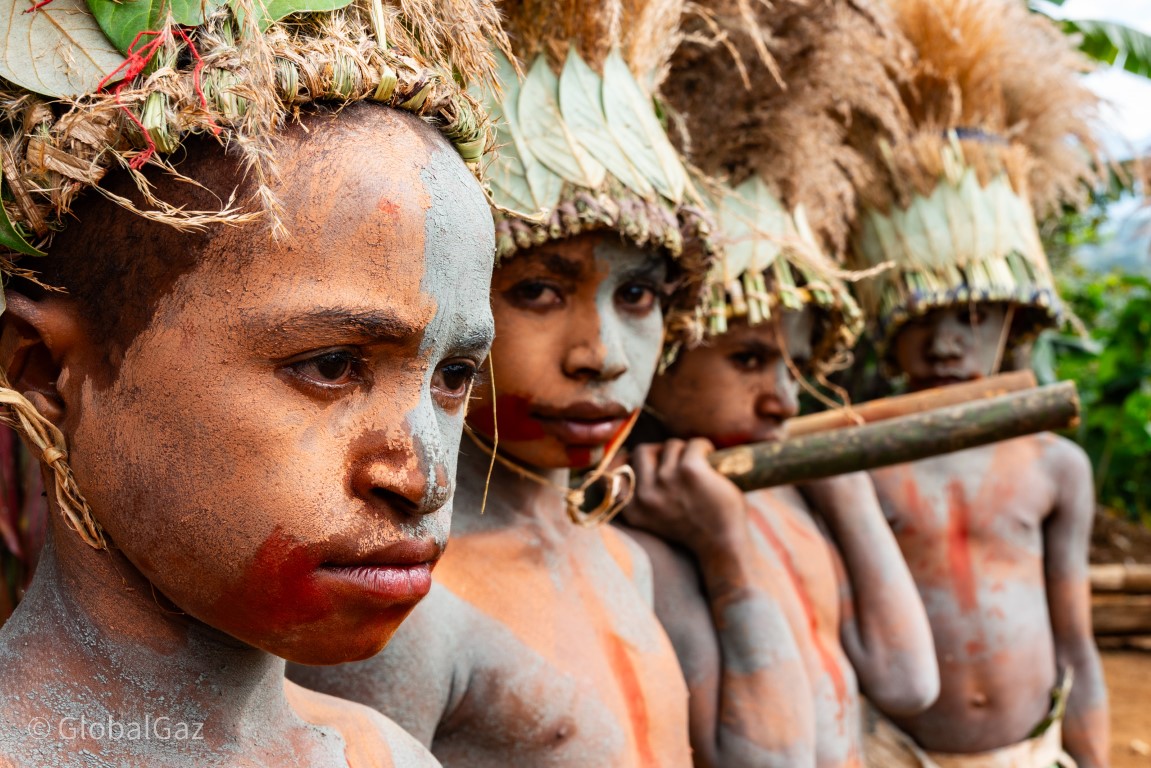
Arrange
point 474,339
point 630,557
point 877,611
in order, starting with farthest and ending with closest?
point 877,611 < point 630,557 < point 474,339

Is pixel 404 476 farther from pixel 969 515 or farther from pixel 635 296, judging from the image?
pixel 969 515

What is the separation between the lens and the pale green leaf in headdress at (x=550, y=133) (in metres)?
1.93

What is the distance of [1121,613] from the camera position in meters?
7.23

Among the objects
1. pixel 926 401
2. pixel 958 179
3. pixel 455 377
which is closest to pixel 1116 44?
pixel 958 179

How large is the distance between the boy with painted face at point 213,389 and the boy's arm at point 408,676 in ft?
1.48

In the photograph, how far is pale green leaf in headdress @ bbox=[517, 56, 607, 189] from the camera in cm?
193

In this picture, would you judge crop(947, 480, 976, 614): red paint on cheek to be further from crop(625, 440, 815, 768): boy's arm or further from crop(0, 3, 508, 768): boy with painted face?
crop(0, 3, 508, 768): boy with painted face

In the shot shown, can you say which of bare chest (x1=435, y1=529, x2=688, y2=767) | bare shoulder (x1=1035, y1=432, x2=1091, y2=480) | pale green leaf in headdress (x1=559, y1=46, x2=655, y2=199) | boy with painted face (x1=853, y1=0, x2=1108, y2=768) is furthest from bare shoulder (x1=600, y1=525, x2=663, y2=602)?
bare shoulder (x1=1035, y1=432, x2=1091, y2=480)

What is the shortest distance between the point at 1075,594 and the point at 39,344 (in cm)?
344

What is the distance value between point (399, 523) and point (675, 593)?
1524 millimetres

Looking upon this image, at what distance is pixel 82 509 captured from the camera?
46.6 inches

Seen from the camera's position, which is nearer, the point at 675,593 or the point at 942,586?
the point at 675,593

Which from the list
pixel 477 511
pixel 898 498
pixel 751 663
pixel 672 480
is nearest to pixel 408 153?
pixel 477 511

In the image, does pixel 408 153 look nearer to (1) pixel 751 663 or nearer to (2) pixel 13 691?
(2) pixel 13 691
